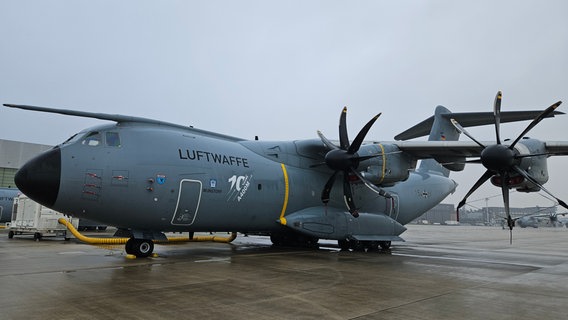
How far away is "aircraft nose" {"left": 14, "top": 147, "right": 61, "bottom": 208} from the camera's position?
8680mm

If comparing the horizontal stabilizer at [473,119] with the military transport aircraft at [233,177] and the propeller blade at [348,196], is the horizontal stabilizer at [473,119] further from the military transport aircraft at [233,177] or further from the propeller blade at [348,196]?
the propeller blade at [348,196]

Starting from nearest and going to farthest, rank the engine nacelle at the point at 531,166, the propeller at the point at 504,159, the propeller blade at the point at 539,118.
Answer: the propeller blade at the point at 539,118
the propeller at the point at 504,159
the engine nacelle at the point at 531,166

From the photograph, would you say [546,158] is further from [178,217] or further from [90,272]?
[90,272]

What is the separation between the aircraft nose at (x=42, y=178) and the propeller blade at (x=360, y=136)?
26.5ft

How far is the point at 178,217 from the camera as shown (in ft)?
34.6

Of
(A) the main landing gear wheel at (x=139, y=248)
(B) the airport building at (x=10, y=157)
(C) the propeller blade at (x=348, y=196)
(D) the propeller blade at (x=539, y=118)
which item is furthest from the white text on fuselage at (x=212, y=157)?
(B) the airport building at (x=10, y=157)

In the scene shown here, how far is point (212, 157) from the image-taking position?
11.5 m

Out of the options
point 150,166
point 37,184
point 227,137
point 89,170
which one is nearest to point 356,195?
point 227,137

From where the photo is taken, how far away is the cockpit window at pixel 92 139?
375 inches

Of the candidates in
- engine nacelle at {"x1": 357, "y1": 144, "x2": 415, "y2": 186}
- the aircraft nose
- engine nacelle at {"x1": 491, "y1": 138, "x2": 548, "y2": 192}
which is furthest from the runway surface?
engine nacelle at {"x1": 357, "y1": 144, "x2": 415, "y2": 186}

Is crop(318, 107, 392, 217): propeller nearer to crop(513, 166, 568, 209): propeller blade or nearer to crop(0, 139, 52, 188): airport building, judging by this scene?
crop(513, 166, 568, 209): propeller blade

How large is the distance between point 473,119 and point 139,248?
1277 cm

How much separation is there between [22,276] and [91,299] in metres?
2.94

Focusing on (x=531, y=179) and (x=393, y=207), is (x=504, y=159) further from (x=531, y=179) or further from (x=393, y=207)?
(x=393, y=207)
